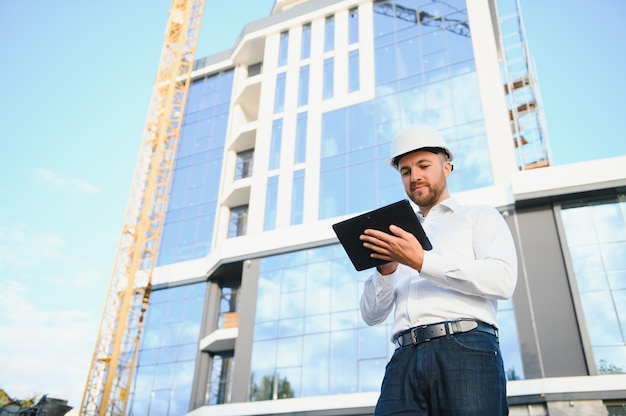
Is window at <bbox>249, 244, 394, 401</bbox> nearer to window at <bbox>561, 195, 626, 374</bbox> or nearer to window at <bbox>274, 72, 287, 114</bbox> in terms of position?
window at <bbox>561, 195, 626, 374</bbox>

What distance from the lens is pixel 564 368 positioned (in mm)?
18000

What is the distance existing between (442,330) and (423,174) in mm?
903

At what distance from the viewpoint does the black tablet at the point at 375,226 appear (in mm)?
2920

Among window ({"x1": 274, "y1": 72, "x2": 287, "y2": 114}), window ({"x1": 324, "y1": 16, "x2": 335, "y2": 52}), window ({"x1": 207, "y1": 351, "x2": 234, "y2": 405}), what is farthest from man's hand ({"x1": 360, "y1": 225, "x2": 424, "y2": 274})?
window ({"x1": 324, "y1": 16, "x2": 335, "y2": 52})

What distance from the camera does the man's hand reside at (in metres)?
2.86

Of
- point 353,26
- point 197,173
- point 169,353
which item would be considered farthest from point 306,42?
point 169,353

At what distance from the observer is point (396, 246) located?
2.90 metres

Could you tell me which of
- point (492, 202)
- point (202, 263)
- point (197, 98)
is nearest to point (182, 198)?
point (202, 263)

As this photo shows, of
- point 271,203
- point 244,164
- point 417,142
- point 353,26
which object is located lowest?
point 417,142

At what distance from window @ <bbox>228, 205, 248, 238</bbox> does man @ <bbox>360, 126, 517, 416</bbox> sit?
26.8 m

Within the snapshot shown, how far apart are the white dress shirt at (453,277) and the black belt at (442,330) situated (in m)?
0.04

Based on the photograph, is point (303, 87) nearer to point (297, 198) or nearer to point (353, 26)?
point (353, 26)

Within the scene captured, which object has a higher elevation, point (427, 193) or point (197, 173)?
point (197, 173)

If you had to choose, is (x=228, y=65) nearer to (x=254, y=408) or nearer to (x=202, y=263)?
(x=202, y=263)
